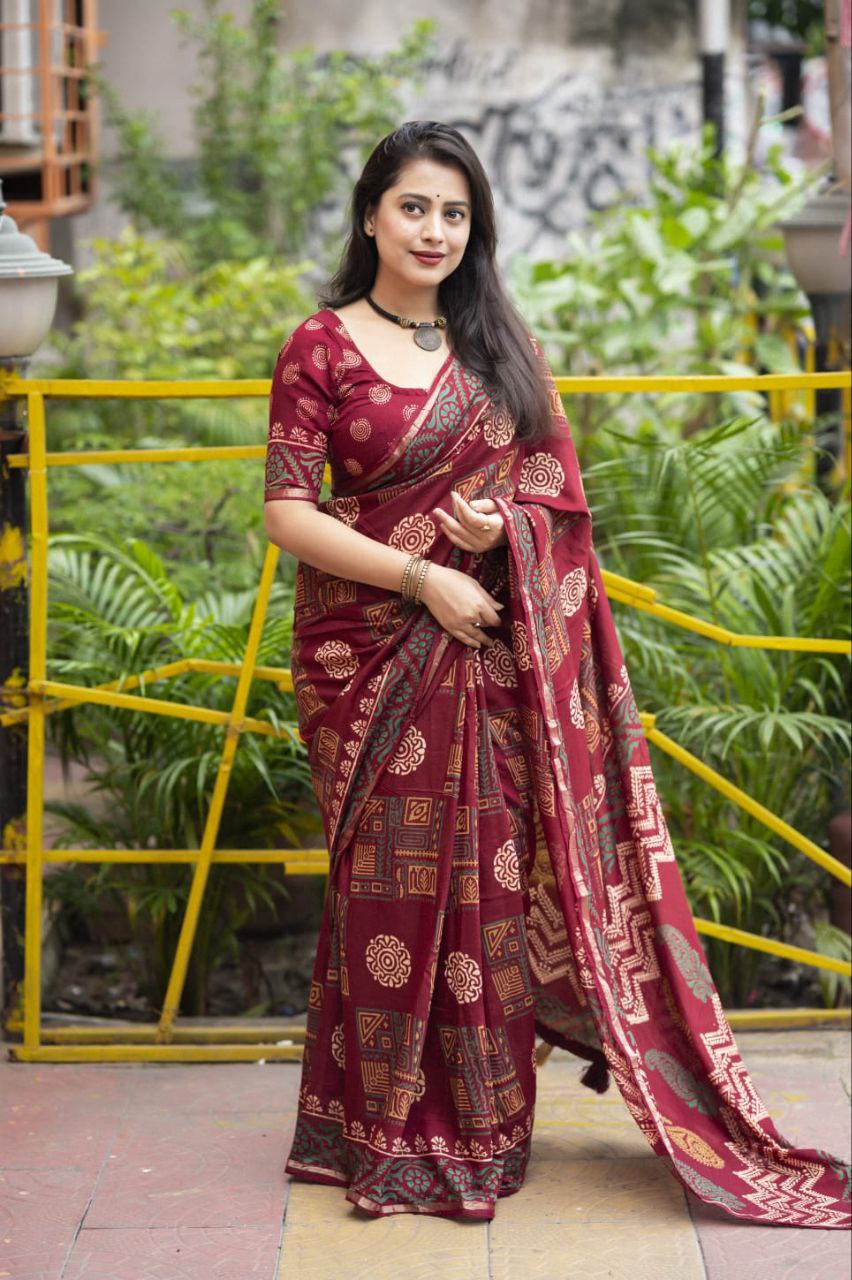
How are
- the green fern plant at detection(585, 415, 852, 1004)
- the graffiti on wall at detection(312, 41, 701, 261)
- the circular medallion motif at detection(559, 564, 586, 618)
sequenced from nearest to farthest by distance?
the circular medallion motif at detection(559, 564, 586, 618) → the green fern plant at detection(585, 415, 852, 1004) → the graffiti on wall at detection(312, 41, 701, 261)

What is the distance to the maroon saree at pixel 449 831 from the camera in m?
3.09

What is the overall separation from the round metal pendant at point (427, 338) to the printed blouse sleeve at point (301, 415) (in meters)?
0.17

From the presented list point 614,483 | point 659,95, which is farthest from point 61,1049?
point 659,95

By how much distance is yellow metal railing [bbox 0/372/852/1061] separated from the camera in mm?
3680

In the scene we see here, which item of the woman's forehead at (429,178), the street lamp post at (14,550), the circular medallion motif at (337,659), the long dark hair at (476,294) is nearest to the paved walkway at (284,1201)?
the street lamp post at (14,550)

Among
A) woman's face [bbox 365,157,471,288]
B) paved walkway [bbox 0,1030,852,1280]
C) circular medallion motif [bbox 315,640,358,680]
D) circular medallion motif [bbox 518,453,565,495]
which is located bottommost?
paved walkway [bbox 0,1030,852,1280]

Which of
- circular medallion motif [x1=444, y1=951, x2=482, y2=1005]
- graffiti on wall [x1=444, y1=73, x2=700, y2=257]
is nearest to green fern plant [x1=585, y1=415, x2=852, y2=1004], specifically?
circular medallion motif [x1=444, y1=951, x2=482, y2=1005]

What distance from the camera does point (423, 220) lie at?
3047 millimetres

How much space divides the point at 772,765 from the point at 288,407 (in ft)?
5.61

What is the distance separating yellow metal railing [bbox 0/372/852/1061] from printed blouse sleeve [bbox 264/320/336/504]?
550 mm

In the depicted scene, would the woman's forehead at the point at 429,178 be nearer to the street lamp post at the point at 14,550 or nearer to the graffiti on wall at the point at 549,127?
the street lamp post at the point at 14,550

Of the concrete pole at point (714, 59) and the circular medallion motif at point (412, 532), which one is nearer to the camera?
the circular medallion motif at point (412, 532)

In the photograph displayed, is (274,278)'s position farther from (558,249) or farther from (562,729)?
(562,729)

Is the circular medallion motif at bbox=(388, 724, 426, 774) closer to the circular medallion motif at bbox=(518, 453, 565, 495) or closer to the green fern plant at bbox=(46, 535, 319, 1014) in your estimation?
the circular medallion motif at bbox=(518, 453, 565, 495)
